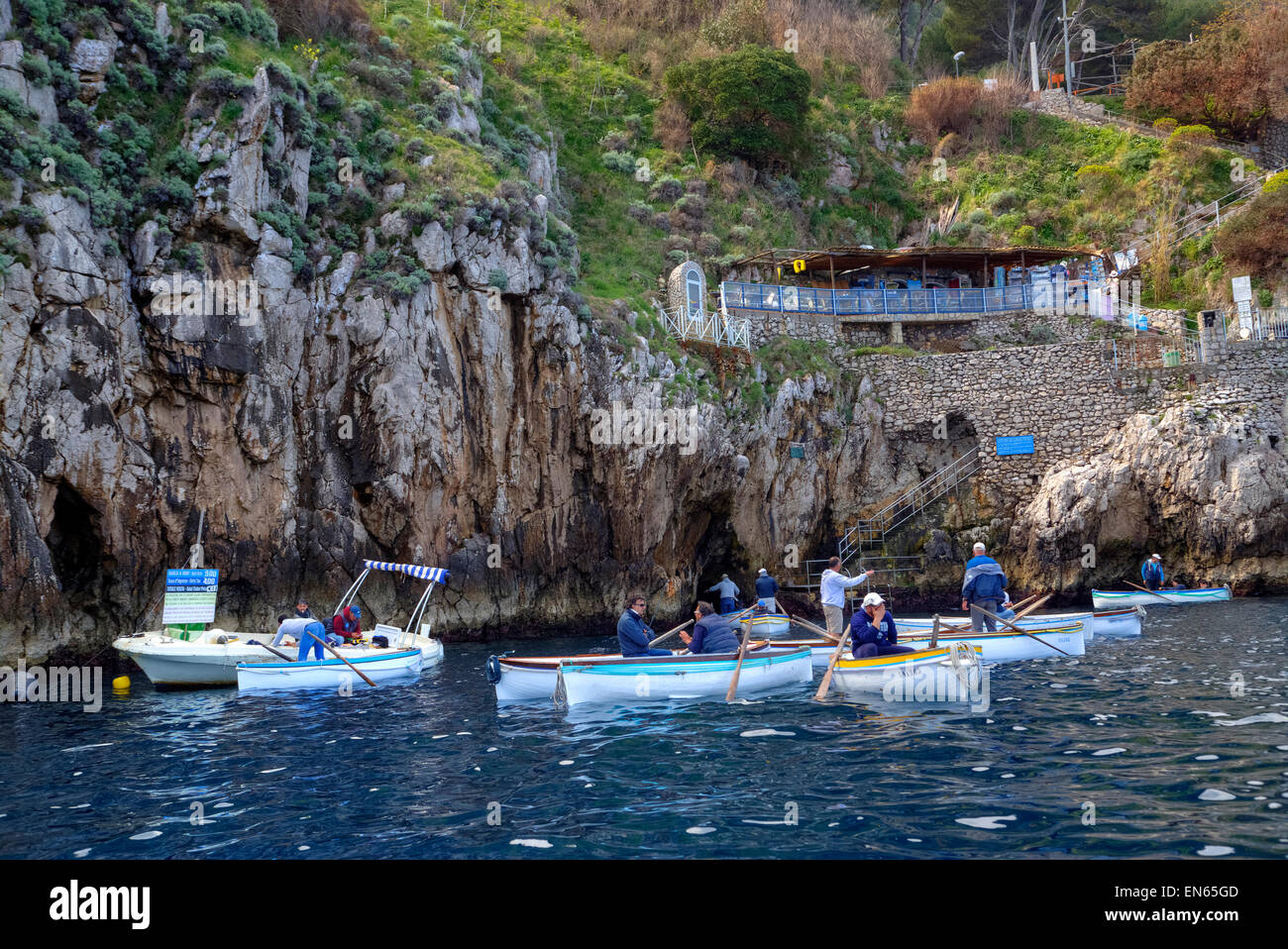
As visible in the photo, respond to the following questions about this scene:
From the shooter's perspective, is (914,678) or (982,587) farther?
(982,587)

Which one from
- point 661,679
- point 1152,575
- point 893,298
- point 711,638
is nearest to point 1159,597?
point 1152,575

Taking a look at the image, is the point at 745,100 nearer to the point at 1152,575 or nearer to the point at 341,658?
the point at 1152,575

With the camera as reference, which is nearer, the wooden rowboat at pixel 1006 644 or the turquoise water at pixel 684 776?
the turquoise water at pixel 684 776

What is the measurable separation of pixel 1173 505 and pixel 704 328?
1798 centimetres

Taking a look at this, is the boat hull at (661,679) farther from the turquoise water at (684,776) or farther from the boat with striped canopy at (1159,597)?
the boat with striped canopy at (1159,597)

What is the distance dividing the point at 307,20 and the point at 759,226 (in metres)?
21.4

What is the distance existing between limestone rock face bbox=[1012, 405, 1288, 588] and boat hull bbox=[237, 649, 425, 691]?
24054 mm

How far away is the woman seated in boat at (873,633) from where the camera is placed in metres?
15.3

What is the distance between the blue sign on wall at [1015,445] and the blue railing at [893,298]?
7.67 m

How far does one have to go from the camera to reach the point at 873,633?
15.4 metres

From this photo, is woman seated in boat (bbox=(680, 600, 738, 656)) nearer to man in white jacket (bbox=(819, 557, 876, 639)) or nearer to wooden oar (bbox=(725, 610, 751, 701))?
wooden oar (bbox=(725, 610, 751, 701))

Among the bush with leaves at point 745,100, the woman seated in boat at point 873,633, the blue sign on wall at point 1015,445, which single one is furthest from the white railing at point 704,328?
the woman seated in boat at point 873,633

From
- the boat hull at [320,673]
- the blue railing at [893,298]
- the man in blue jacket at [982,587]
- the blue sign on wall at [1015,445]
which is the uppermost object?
the blue railing at [893,298]

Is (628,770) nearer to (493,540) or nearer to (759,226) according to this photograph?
(493,540)
